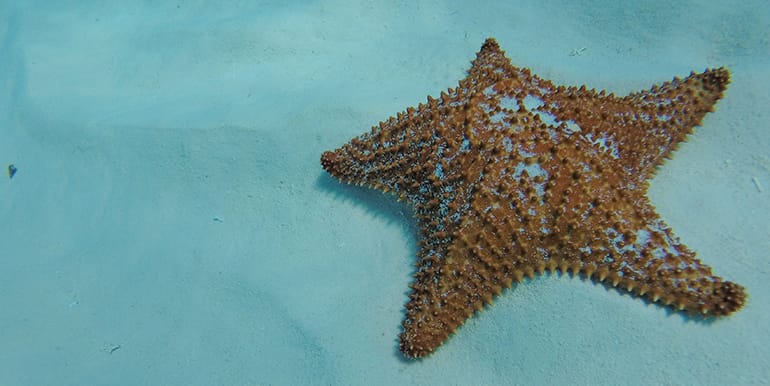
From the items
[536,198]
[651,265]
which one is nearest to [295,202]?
[536,198]

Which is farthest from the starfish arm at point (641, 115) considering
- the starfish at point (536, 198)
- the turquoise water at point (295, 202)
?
the turquoise water at point (295, 202)

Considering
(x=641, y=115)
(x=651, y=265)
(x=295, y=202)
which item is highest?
(x=641, y=115)

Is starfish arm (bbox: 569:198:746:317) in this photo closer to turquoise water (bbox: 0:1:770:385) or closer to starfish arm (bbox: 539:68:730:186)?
turquoise water (bbox: 0:1:770:385)

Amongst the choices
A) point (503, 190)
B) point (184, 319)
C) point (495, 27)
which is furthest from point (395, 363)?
point (495, 27)

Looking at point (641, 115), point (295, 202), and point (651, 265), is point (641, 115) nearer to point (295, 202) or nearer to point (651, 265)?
point (651, 265)

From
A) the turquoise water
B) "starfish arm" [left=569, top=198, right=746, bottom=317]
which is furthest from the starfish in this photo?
the turquoise water
